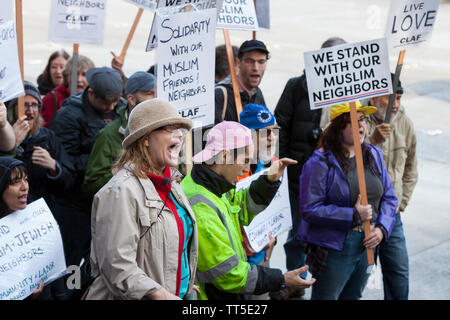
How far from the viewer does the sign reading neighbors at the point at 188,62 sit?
4.45 m

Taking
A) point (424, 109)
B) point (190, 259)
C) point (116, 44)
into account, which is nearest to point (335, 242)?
point (190, 259)

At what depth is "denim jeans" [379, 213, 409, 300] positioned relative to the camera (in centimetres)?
527

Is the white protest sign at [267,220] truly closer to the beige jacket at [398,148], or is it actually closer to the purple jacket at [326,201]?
the purple jacket at [326,201]

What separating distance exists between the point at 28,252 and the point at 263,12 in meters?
4.12

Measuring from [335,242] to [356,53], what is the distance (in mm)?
1346

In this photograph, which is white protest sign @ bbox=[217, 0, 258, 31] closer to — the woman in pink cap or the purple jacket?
the purple jacket

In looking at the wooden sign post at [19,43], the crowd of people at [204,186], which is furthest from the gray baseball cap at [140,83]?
the wooden sign post at [19,43]

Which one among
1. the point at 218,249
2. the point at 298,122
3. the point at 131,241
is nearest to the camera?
the point at 131,241

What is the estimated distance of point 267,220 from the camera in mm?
4676

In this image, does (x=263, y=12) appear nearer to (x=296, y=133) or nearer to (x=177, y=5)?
(x=296, y=133)

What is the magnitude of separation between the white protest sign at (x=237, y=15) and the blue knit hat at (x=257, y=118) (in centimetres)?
140

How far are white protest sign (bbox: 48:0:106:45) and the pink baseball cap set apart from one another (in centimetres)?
329

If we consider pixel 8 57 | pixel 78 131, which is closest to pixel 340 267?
pixel 78 131

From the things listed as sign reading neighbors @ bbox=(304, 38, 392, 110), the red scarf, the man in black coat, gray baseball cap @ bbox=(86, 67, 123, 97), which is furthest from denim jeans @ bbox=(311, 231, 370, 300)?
gray baseball cap @ bbox=(86, 67, 123, 97)
